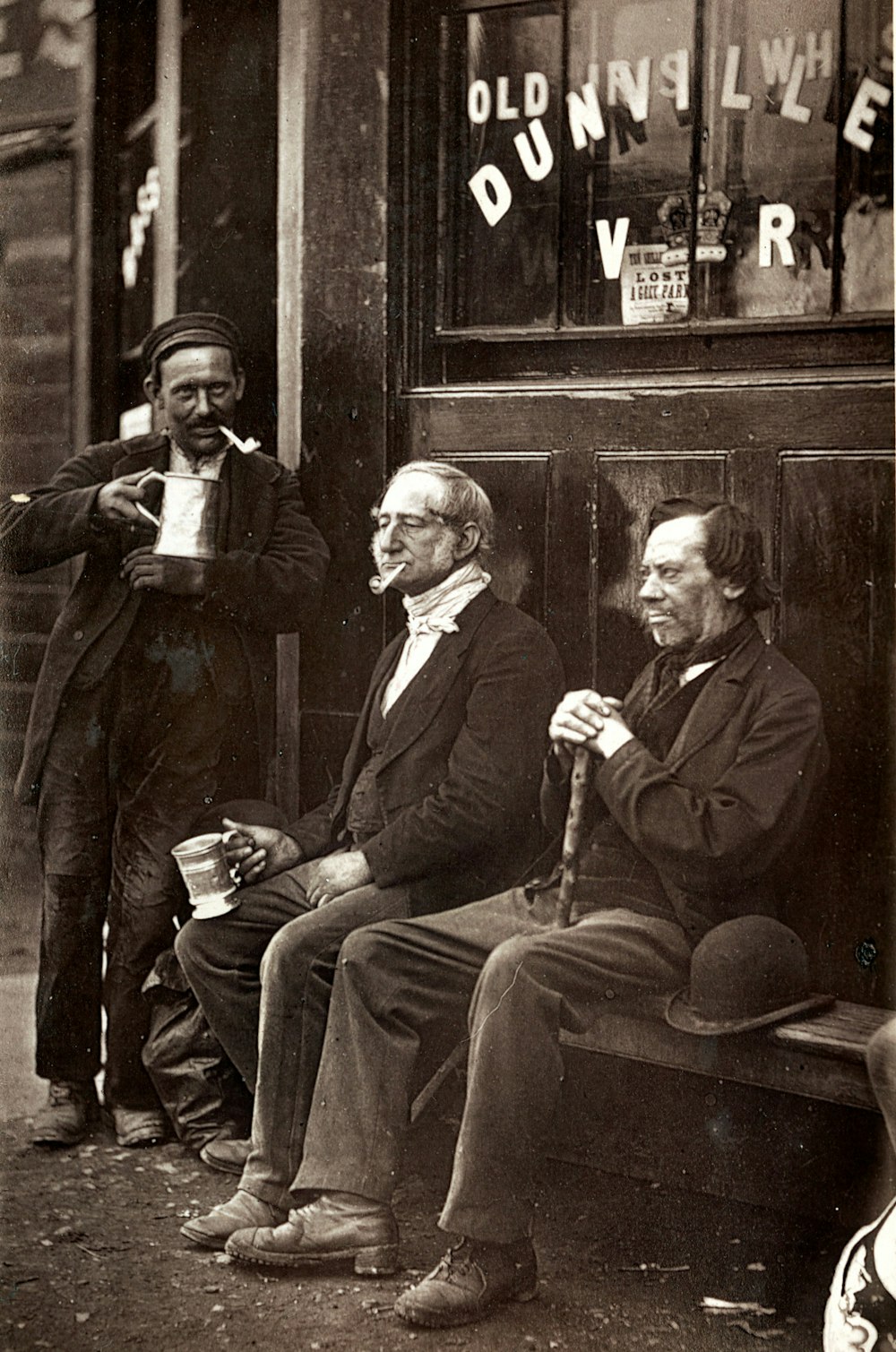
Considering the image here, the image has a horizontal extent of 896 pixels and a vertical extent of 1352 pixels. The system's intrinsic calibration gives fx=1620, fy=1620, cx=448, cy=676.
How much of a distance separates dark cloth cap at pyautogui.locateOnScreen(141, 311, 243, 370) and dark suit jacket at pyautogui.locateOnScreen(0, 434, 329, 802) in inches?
7.1

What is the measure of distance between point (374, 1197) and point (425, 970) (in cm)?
39

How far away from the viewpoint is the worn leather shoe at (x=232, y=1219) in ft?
9.29

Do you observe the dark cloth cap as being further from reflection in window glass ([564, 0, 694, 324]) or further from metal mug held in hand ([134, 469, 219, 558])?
reflection in window glass ([564, 0, 694, 324])

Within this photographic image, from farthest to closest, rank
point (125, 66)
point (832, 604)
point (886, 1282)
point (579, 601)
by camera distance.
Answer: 1. point (125, 66)
2. point (579, 601)
3. point (832, 604)
4. point (886, 1282)

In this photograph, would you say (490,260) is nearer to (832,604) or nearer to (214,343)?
(214,343)

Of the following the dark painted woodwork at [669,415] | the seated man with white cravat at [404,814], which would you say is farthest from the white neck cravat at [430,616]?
the dark painted woodwork at [669,415]

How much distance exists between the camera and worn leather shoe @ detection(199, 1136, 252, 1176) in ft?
9.68

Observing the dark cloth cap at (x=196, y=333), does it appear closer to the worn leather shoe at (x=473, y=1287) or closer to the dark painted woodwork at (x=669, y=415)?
the dark painted woodwork at (x=669, y=415)

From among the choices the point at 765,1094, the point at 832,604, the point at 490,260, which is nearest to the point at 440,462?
the point at 490,260

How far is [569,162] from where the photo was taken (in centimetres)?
273

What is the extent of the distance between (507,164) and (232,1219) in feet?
6.21

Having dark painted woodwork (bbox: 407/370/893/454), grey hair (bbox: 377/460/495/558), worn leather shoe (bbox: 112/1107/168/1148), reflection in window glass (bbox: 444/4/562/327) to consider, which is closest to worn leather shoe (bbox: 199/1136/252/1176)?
worn leather shoe (bbox: 112/1107/168/1148)

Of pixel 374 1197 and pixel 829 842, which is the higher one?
pixel 829 842

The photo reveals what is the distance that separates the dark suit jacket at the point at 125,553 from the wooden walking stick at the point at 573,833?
24.9 inches
